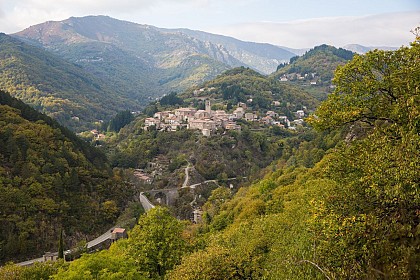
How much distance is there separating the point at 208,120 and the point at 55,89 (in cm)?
8411

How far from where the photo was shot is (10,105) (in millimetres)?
47344

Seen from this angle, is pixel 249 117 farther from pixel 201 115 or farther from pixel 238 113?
pixel 201 115

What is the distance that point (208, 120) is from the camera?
79.5 metres

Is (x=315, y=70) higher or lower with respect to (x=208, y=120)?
higher

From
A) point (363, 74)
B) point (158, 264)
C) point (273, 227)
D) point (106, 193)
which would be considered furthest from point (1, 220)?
point (363, 74)

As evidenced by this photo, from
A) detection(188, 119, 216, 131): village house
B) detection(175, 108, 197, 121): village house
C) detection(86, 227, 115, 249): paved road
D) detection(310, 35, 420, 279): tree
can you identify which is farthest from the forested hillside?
detection(175, 108, 197, 121): village house

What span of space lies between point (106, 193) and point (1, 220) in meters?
14.1

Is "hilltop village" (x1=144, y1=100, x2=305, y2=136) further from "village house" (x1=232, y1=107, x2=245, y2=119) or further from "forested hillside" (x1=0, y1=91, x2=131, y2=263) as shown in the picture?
"forested hillside" (x1=0, y1=91, x2=131, y2=263)

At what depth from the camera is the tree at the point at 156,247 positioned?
674 inches

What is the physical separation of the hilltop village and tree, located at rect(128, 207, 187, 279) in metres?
56.4

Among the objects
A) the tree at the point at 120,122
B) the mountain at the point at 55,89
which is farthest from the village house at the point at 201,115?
the mountain at the point at 55,89

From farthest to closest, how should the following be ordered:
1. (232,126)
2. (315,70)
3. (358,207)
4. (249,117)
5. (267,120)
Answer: (315,70) → (267,120) → (249,117) → (232,126) → (358,207)

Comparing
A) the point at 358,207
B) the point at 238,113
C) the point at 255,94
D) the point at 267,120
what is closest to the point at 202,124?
the point at 238,113

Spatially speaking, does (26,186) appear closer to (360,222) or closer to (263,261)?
(263,261)
